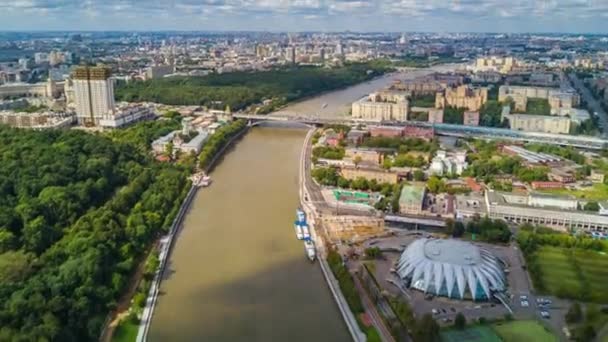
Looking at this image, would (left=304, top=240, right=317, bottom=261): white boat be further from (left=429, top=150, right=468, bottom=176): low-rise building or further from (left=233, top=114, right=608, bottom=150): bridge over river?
(left=233, top=114, right=608, bottom=150): bridge over river

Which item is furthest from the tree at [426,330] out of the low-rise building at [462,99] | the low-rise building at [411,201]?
the low-rise building at [462,99]

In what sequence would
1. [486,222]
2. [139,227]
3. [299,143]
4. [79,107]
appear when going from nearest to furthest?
[139,227]
[486,222]
[299,143]
[79,107]

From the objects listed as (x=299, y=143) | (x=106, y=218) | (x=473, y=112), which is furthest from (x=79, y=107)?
(x=473, y=112)

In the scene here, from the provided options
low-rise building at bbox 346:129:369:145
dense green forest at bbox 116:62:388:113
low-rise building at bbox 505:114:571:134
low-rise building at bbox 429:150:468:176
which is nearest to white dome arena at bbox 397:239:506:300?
low-rise building at bbox 429:150:468:176

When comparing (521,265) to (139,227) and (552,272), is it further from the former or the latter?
(139,227)

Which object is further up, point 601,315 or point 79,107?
point 79,107
